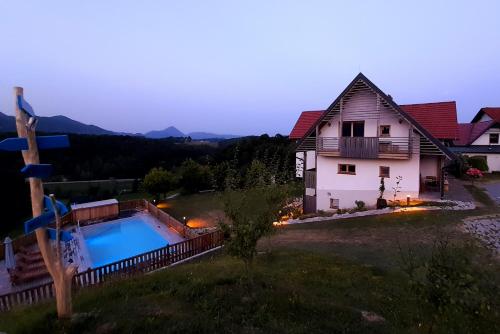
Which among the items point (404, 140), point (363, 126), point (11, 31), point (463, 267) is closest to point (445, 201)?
point (404, 140)

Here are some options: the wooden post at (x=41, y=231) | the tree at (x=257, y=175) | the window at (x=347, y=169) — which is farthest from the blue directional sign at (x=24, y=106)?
the window at (x=347, y=169)

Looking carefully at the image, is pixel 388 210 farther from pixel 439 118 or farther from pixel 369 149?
pixel 439 118

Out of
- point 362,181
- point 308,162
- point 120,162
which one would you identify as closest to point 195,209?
point 308,162

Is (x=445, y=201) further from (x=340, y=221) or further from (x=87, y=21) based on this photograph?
(x=87, y=21)

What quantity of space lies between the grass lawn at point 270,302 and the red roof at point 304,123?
14401 millimetres

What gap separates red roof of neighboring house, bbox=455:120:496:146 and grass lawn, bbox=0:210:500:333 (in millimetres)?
28978

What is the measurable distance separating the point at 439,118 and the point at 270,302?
17.7 metres

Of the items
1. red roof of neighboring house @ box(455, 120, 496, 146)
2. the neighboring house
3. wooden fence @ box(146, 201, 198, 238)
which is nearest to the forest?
wooden fence @ box(146, 201, 198, 238)

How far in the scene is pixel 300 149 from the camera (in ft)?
66.8

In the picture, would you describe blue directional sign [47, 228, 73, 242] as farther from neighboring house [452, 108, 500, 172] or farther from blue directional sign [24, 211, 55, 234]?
A: neighboring house [452, 108, 500, 172]

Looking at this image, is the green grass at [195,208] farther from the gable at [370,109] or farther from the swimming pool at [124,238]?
the gable at [370,109]

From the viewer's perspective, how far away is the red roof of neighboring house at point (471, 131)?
104 feet

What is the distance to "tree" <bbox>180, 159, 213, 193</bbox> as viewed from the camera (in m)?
32.3

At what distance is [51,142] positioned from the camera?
488 cm
